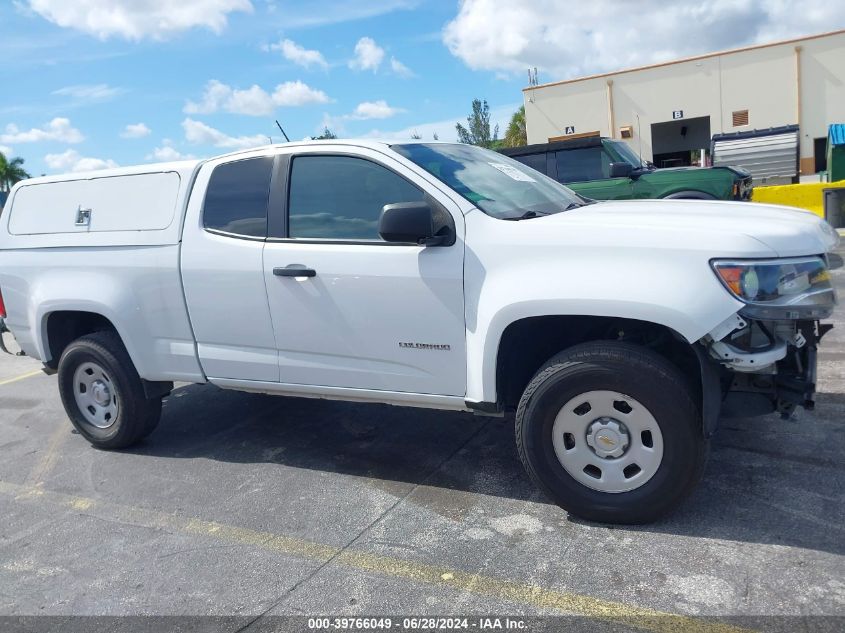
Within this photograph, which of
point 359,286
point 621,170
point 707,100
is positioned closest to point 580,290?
point 359,286

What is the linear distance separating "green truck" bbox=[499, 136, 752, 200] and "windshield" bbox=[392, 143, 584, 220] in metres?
6.32

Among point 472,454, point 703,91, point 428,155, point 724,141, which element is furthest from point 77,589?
point 703,91

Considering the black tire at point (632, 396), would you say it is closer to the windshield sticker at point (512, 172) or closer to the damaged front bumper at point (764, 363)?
the damaged front bumper at point (764, 363)

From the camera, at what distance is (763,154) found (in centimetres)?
2227

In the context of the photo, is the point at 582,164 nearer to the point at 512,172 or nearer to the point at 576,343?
the point at 512,172

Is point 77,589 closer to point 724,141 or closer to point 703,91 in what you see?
point 724,141

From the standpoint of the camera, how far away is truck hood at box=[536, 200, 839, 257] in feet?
10.1

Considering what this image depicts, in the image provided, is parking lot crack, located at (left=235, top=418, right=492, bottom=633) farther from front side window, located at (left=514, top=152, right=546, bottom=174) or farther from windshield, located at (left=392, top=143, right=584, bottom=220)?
front side window, located at (left=514, top=152, right=546, bottom=174)

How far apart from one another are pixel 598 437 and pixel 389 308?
1.25 m

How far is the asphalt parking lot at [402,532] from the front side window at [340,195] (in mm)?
1491

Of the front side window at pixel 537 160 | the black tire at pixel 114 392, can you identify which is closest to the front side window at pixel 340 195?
the black tire at pixel 114 392

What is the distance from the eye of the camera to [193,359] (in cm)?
458

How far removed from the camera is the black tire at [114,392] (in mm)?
4871

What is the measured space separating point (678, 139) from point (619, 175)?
24834mm
